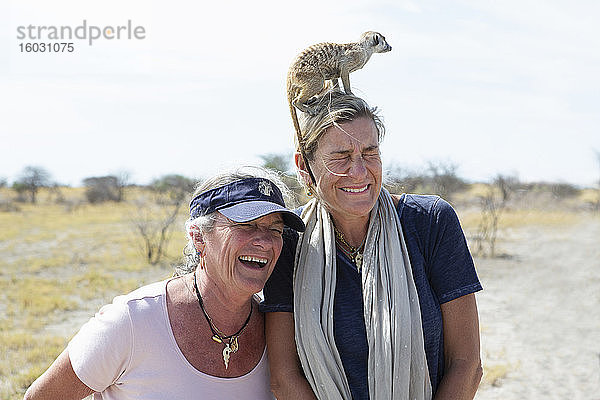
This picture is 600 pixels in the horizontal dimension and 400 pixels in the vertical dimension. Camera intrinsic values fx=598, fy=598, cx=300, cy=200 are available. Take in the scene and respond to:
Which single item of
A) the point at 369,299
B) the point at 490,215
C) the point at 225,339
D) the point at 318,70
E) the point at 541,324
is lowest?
the point at 541,324

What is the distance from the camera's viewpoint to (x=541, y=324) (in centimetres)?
998

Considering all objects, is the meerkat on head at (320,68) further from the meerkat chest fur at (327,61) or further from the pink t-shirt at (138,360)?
the pink t-shirt at (138,360)

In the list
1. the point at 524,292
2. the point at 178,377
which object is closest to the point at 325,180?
the point at 178,377

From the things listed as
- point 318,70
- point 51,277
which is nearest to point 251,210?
point 318,70

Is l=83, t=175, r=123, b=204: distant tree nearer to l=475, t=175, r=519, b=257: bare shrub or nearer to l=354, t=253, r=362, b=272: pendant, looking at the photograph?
l=475, t=175, r=519, b=257: bare shrub

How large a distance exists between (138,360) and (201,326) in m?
0.24

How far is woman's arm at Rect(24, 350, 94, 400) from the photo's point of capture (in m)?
2.09

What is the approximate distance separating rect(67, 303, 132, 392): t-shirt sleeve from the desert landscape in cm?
488

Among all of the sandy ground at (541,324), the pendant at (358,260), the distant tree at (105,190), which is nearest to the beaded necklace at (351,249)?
the pendant at (358,260)

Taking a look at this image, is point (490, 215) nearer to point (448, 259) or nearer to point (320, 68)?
point (320, 68)

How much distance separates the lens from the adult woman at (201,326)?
2.05 meters

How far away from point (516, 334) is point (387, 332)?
7.97m

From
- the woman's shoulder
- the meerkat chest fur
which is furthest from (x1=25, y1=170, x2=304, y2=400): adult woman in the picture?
the meerkat chest fur

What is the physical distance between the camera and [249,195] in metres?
2.12
